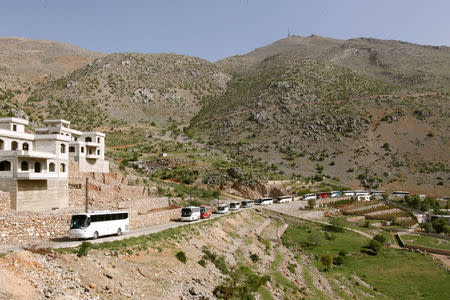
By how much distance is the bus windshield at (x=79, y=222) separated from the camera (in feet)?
67.8

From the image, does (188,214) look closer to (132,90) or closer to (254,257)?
(254,257)

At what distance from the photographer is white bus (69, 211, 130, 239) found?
2052cm

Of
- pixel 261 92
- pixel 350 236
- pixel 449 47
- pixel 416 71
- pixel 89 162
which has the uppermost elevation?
pixel 449 47

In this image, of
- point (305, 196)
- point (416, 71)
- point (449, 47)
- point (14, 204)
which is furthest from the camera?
point (449, 47)

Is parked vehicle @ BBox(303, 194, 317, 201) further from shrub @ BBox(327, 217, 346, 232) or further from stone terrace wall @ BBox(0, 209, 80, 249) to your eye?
stone terrace wall @ BBox(0, 209, 80, 249)

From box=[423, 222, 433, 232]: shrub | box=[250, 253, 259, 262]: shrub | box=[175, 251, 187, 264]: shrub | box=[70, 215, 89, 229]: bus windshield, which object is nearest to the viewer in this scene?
box=[175, 251, 187, 264]: shrub

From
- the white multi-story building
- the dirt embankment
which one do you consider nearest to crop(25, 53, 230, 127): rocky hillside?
the white multi-story building

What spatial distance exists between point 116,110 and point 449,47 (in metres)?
175

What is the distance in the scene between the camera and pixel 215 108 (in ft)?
407

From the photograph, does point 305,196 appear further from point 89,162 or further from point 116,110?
point 116,110

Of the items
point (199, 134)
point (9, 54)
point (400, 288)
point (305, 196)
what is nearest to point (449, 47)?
point (199, 134)

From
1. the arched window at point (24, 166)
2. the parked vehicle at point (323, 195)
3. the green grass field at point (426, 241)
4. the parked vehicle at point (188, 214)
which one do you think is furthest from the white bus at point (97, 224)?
the parked vehicle at point (323, 195)

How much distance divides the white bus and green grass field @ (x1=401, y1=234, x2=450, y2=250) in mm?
42871

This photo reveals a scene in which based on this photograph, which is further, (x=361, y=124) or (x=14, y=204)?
(x=361, y=124)
